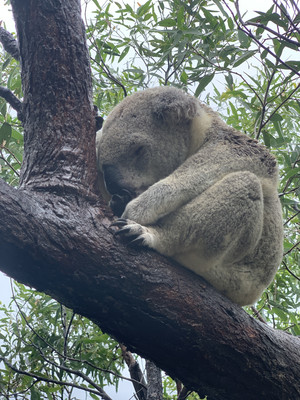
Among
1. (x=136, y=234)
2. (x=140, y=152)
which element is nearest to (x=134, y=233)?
(x=136, y=234)

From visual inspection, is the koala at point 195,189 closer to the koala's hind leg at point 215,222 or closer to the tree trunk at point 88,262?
the koala's hind leg at point 215,222

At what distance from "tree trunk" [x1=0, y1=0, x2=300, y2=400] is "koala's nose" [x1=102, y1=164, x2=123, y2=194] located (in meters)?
0.35

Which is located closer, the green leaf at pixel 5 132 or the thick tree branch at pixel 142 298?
the thick tree branch at pixel 142 298

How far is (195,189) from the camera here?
2.16 meters

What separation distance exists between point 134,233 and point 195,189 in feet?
1.62

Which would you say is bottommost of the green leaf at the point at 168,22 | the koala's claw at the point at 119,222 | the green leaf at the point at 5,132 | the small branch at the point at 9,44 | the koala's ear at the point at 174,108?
the koala's claw at the point at 119,222

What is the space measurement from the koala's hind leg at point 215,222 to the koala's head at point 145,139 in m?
0.41

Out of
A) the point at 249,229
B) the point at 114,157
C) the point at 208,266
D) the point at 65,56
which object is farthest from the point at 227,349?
the point at 65,56

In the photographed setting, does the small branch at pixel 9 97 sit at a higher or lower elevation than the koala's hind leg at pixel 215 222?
higher

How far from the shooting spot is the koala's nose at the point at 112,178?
235 centimetres

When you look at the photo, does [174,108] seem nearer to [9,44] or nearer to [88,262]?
[9,44]

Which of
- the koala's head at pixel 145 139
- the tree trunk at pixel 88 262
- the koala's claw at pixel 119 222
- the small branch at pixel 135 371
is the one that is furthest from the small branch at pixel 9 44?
the small branch at pixel 135 371

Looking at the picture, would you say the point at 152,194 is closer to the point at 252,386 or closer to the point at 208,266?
the point at 208,266

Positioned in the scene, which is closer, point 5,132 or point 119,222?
point 119,222
